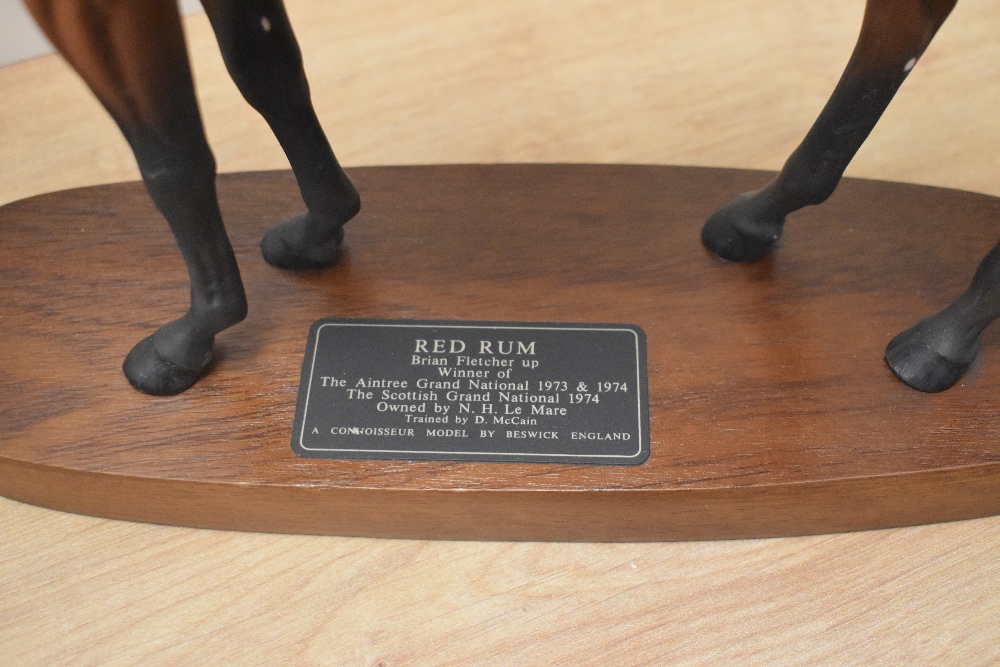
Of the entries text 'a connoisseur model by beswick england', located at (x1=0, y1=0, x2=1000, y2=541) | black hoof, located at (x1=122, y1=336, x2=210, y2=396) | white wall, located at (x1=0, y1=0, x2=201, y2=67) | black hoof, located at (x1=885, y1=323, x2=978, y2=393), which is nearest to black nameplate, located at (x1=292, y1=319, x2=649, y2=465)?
text 'a connoisseur model by beswick england', located at (x1=0, y1=0, x2=1000, y2=541)

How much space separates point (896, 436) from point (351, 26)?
3.03 ft

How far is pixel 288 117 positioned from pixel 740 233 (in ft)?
1.44

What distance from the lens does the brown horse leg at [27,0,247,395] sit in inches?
27.4

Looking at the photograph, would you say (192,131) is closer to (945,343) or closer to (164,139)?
(164,139)

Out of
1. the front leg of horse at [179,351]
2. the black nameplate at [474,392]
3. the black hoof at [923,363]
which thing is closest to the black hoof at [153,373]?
the front leg of horse at [179,351]

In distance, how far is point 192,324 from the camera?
939mm

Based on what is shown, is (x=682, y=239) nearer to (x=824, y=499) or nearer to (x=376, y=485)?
(x=824, y=499)

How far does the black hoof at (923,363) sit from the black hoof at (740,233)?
0.16 meters

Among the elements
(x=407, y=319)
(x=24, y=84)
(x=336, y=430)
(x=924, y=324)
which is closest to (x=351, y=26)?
(x=24, y=84)

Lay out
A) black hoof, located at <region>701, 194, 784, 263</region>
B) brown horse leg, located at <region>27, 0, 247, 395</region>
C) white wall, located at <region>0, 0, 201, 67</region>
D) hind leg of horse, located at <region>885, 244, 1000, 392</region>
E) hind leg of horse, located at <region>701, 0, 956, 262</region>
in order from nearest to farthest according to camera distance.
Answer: brown horse leg, located at <region>27, 0, 247, 395</region>
hind leg of horse, located at <region>701, 0, 956, 262</region>
hind leg of horse, located at <region>885, 244, 1000, 392</region>
black hoof, located at <region>701, 194, 784, 263</region>
white wall, located at <region>0, 0, 201, 67</region>

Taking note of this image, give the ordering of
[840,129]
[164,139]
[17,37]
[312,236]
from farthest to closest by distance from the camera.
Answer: [17,37], [312,236], [840,129], [164,139]

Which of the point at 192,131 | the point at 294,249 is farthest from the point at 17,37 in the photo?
the point at 192,131

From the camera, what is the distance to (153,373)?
3.14 ft

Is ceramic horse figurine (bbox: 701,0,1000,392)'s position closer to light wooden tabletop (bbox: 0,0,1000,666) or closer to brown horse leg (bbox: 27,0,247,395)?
light wooden tabletop (bbox: 0,0,1000,666)
